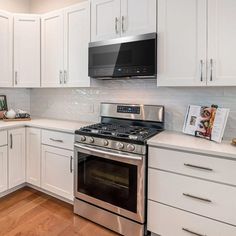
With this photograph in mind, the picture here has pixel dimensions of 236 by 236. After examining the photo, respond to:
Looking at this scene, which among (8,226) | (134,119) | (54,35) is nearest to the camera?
(8,226)

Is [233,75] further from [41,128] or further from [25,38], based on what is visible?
[25,38]

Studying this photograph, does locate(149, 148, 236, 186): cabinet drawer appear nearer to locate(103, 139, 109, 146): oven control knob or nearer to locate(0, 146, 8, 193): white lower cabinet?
locate(103, 139, 109, 146): oven control knob

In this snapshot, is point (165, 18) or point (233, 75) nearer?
point (233, 75)

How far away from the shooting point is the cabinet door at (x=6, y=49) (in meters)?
2.65

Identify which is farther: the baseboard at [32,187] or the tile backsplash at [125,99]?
the baseboard at [32,187]

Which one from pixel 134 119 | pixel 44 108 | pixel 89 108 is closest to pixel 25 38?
pixel 44 108

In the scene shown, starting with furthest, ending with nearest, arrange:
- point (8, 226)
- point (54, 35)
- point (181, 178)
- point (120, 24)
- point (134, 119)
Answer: point (54, 35) → point (134, 119) → point (120, 24) → point (8, 226) → point (181, 178)

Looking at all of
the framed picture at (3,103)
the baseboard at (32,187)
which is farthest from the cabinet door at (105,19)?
the baseboard at (32,187)

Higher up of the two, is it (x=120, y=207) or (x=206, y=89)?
(x=206, y=89)

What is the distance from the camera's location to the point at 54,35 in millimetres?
2678

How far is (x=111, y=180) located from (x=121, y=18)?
1.64m

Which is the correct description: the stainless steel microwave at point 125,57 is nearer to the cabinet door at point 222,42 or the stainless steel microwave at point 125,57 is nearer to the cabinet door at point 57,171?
the cabinet door at point 222,42

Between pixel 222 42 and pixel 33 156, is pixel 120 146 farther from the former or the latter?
pixel 33 156

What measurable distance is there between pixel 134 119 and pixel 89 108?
0.74 metres
